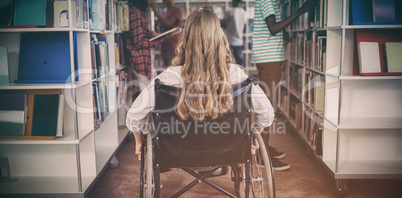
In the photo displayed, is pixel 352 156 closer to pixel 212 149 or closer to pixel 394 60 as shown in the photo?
pixel 394 60

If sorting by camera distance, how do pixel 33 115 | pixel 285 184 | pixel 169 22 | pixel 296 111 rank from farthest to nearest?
1. pixel 169 22
2. pixel 296 111
3. pixel 285 184
4. pixel 33 115

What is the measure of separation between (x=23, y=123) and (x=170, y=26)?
2636 mm

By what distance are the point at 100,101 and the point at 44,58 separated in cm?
66

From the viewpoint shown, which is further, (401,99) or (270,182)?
(401,99)

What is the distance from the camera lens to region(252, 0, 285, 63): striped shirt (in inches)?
122

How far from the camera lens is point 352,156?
2631mm

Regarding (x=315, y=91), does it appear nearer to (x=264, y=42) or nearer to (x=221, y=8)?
(x=264, y=42)

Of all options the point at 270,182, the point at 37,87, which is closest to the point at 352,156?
the point at 270,182

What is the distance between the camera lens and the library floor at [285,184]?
8.23 ft

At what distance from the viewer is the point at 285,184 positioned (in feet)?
8.73

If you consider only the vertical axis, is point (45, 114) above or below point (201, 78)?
below

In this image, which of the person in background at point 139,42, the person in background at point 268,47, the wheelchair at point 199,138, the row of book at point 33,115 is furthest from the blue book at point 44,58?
the person in background at point 268,47

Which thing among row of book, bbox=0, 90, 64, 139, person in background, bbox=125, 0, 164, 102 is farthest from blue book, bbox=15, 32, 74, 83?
person in background, bbox=125, 0, 164, 102

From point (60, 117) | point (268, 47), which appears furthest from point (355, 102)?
point (60, 117)
